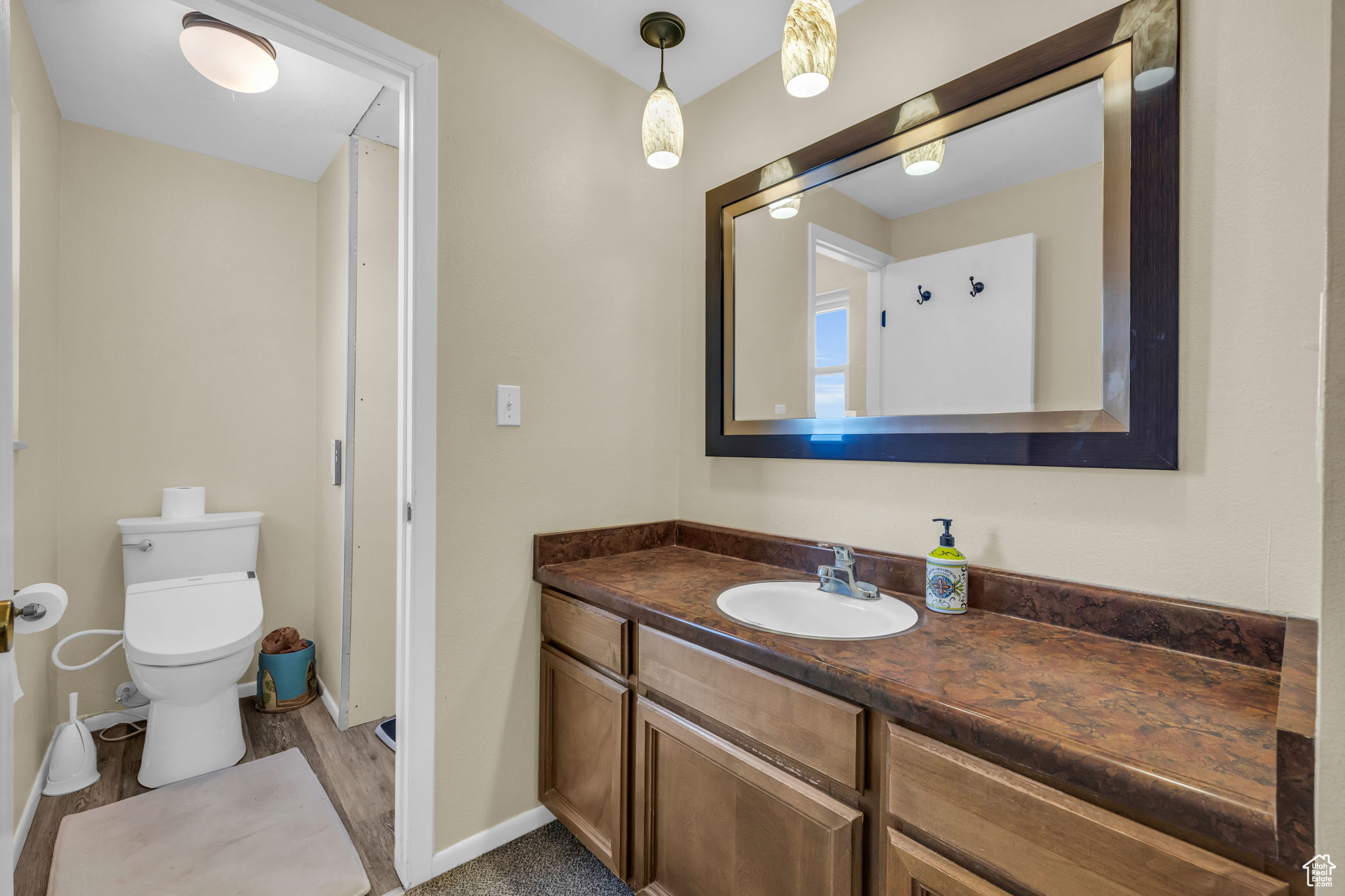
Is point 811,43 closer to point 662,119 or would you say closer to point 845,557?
Result: point 662,119

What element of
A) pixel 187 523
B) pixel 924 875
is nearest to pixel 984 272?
pixel 924 875

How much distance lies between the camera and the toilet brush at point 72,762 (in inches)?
71.8

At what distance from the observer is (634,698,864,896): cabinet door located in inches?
37.5

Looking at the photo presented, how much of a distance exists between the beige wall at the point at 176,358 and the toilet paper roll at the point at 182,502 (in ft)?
0.35

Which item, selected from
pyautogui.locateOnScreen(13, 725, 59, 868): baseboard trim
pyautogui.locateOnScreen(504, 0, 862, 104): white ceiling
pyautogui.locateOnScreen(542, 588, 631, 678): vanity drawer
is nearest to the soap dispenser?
pyautogui.locateOnScreen(542, 588, 631, 678): vanity drawer

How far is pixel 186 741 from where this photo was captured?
1.91 m

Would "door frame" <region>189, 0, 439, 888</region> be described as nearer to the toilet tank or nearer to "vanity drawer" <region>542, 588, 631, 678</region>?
"vanity drawer" <region>542, 588, 631, 678</region>

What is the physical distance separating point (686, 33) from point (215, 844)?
2.53 metres

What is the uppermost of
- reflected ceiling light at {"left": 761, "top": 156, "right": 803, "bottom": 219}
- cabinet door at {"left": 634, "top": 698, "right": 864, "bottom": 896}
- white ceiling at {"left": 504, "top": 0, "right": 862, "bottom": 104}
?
white ceiling at {"left": 504, "top": 0, "right": 862, "bottom": 104}

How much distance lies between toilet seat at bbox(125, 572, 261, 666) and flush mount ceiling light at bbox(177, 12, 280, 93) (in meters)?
1.65

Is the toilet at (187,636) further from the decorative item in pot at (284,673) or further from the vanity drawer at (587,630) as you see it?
the vanity drawer at (587,630)

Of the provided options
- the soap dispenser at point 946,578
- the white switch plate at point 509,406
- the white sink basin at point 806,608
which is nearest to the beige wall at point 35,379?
the white switch plate at point 509,406

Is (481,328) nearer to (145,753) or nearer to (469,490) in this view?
(469,490)

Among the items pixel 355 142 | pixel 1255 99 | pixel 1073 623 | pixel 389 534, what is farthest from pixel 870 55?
pixel 389 534
